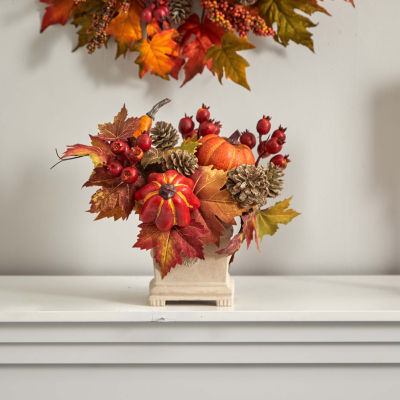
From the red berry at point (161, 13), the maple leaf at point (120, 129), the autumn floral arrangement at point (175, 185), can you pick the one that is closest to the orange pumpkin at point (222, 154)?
the autumn floral arrangement at point (175, 185)

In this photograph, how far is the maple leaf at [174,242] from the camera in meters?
0.71

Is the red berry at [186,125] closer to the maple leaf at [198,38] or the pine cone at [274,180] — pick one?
the pine cone at [274,180]

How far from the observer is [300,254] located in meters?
1.05

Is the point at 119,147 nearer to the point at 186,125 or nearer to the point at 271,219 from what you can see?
the point at 186,125

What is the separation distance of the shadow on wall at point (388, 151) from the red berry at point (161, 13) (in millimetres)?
435

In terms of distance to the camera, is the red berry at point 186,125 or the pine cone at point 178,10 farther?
the pine cone at point 178,10

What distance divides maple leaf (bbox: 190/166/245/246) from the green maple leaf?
403 millimetres

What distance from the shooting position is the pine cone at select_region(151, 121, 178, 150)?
75 cm

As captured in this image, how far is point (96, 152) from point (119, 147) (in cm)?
4

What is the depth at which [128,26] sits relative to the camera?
993mm
